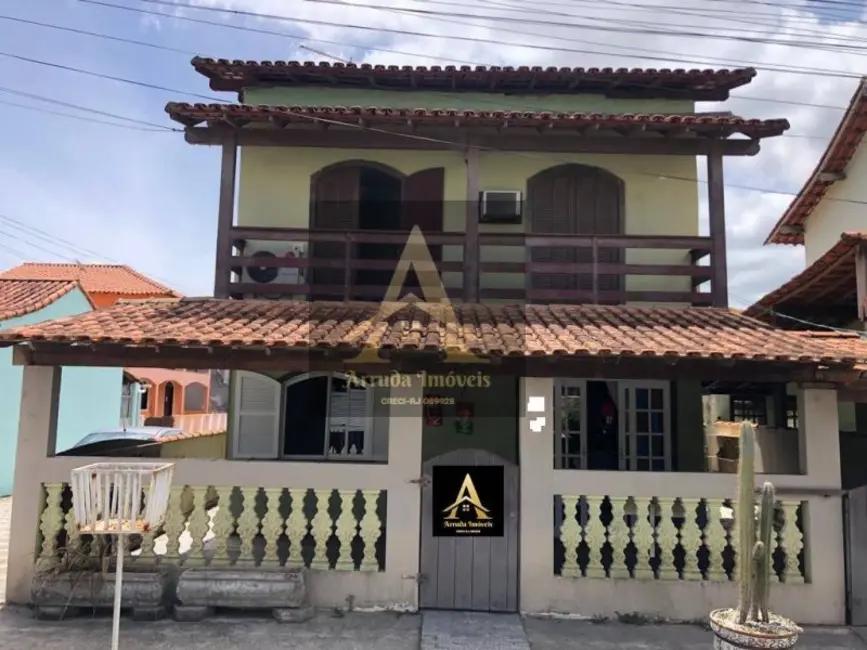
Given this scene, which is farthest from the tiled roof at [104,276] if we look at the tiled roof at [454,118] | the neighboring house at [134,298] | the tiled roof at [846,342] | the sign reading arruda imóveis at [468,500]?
the tiled roof at [846,342]

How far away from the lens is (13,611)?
6816mm

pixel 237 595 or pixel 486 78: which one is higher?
pixel 486 78

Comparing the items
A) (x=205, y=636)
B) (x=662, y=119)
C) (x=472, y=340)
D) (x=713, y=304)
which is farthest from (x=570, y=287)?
(x=205, y=636)

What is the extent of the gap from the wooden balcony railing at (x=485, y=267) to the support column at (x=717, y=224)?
4.6 inches

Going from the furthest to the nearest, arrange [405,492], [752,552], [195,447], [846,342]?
1. [195,447]
2. [846,342]
3. [405,492]
4. [752,552]

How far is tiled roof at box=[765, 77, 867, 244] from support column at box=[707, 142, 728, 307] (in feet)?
15.4

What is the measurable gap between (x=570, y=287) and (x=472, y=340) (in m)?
3.87

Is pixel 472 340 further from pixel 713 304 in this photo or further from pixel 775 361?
pixel 713 304

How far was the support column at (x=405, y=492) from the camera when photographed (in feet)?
23.0

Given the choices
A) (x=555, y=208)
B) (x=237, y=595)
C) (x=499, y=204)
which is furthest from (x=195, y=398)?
(x=237, y=595)

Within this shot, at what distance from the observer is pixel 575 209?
10.6m

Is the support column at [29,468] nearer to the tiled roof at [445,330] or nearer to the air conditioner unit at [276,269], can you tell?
the tiled roof at [445,330]

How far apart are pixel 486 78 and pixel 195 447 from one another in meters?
9.20

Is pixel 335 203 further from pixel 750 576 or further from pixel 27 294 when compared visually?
pixel 27 294
